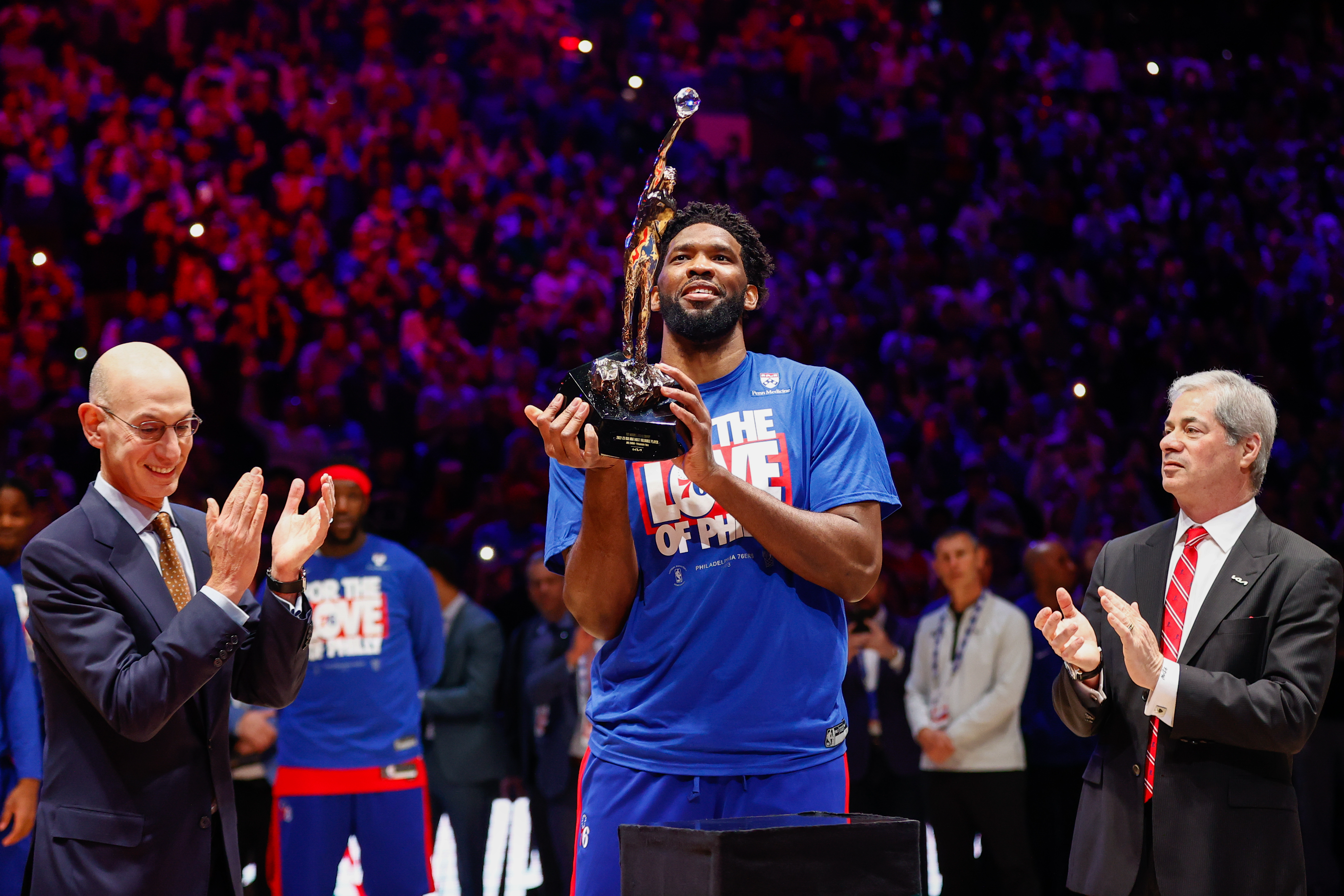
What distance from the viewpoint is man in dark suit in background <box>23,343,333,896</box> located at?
7.65 ft

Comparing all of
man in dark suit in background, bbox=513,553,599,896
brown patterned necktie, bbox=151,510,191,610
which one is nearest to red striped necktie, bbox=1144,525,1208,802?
brown patterned necktie, bbox=151,510,191,610

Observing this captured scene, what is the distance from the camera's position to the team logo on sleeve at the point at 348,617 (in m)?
5.00

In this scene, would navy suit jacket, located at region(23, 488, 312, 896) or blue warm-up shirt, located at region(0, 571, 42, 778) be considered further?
blue warm-up shirt, located at region(0, 571, 42, 778)

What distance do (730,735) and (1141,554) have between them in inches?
51.4

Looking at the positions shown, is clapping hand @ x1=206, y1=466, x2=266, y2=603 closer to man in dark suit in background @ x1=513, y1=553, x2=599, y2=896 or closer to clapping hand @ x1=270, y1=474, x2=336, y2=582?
clapping hand @ x1=270, y1=474, x2=336, y2=582

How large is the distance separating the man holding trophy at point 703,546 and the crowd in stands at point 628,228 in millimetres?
3952

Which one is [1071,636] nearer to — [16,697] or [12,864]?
[16,697]

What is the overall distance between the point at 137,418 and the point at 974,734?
3.92 meters

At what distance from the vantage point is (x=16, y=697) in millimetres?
3953

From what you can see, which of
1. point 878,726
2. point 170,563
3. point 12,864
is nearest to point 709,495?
point 170,563

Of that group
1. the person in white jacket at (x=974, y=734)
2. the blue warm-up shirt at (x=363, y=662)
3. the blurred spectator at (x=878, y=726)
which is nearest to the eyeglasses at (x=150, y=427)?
the blue warm-up shirt at (x=363, y=662)

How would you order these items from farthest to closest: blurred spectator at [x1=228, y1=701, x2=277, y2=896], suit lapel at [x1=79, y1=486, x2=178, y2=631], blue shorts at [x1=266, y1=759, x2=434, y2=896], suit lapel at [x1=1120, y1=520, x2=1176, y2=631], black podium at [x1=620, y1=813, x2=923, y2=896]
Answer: blurred spectator at [x1=228, y1=701, x2=277, y2=896] < blue shorts at [x1=266, y1=759, x2=434, y2=896] < suit lapel at [x1=1120, y1=520, x2=1176, y2=631] < suit lapel at [x1=79, y1=486, x2=178, y2=631] < black podium at [x1=620, y1=813, x2=923, y2=896]

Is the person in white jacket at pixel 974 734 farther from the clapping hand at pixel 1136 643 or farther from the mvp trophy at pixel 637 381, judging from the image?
the mvp trophy at pixel 637 381

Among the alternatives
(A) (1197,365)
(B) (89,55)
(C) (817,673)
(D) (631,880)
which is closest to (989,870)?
(C) (817,673)
